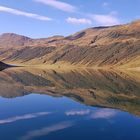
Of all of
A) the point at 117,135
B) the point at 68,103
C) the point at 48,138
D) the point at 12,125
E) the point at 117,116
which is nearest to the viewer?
the point at 48,138

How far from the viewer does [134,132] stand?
5612cm

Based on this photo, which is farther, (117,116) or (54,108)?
(54,108)

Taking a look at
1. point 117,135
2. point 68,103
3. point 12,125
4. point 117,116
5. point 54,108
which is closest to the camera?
point 117,135

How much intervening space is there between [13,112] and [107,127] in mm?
22123

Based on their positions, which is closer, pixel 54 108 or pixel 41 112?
pixel 41 112

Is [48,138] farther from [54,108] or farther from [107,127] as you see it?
[54,108]

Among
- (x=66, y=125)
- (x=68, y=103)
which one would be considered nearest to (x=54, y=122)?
(x=66, y=125)

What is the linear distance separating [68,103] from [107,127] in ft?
105

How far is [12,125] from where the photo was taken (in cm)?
5859

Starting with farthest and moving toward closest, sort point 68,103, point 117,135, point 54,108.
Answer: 1. point 68,103
2. point 54,108
3. point 117,135

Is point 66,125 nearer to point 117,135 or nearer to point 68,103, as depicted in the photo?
point 117,135

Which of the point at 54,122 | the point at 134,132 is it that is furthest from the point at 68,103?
the point at 134,132

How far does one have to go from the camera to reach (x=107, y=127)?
196 ft

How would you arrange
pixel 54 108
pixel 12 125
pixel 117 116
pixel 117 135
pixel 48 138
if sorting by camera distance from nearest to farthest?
pixel 48 138
pixel 117 135
pixel 12 125
pixel 117 116
pixel 54 108
